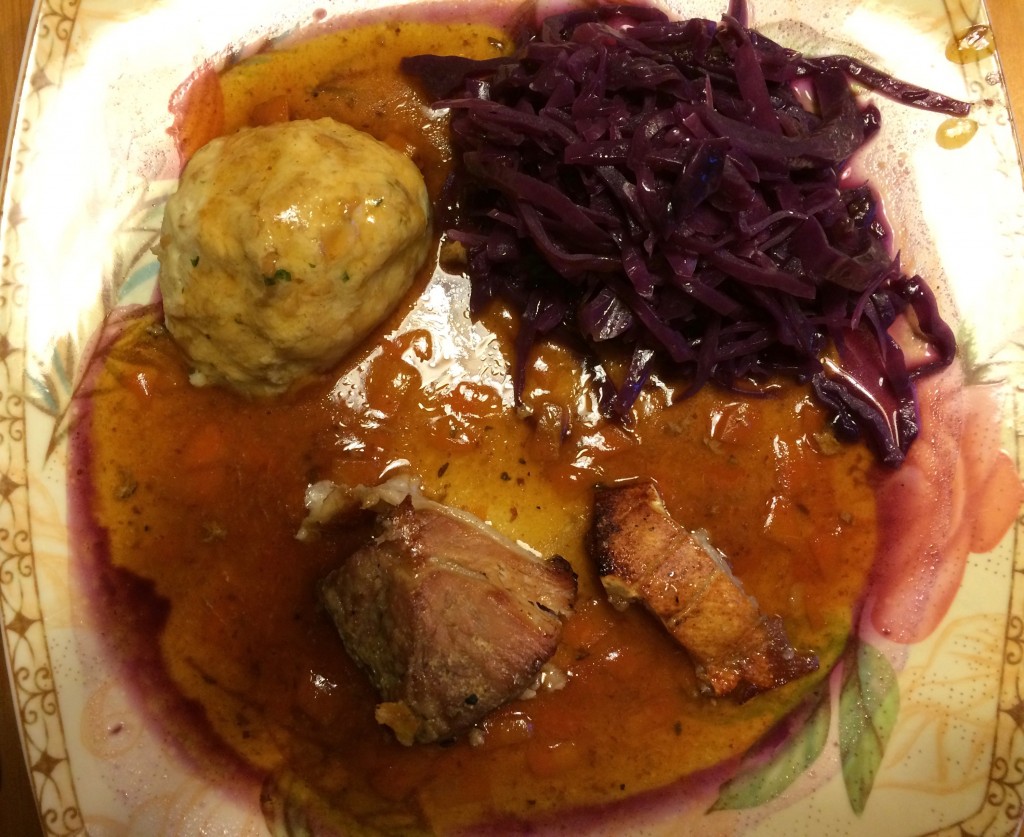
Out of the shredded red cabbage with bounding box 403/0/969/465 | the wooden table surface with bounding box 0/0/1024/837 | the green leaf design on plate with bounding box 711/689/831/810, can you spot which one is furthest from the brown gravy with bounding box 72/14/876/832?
the wooden table surface with bounding box 0/0/1024/837

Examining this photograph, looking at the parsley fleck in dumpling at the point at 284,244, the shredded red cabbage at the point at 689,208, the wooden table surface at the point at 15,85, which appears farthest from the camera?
the wooden table surface at the point at 15,85

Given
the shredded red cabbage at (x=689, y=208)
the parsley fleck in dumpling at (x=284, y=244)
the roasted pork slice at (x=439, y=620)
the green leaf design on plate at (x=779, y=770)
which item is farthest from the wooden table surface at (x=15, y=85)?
the green leaf design on plate at (x=779, y=770)

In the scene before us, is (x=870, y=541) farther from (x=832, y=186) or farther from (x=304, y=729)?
(x=304, y=729)

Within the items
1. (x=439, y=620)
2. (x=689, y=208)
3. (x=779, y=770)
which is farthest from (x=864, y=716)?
(x=689, y=208)

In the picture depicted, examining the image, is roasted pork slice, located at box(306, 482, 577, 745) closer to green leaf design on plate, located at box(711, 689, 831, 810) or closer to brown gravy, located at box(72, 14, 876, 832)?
brown gravy, located at box(72, 14, 876, 832)

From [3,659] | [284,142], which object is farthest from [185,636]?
[284,142]

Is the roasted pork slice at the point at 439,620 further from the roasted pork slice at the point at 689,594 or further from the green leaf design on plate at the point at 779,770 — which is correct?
the green leaf design on plate at the point at 779,770
